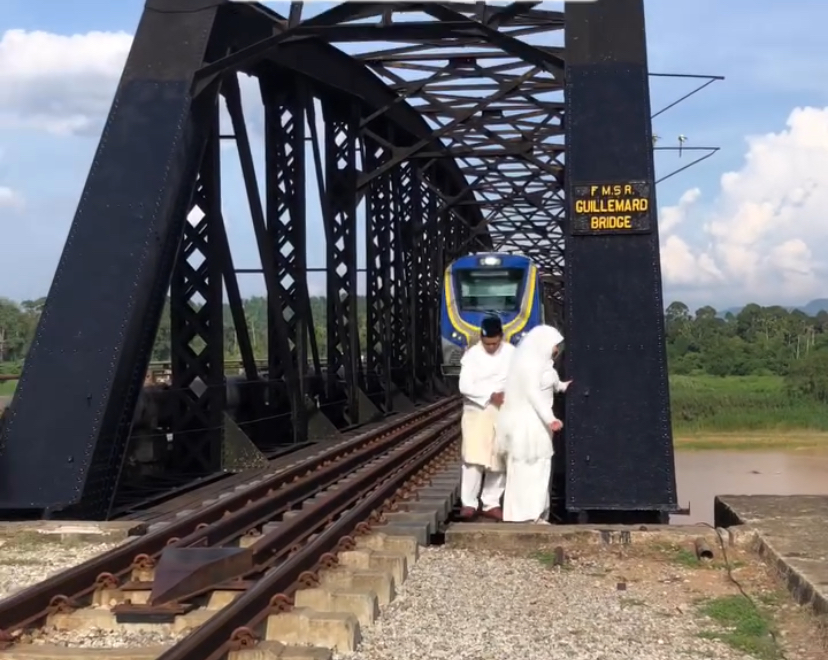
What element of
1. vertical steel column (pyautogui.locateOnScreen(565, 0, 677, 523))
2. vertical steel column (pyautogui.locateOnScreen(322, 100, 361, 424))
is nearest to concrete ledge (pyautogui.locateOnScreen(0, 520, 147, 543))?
vertical steel column (pyautogui.locateOnScreen(565, 0, 677, 523))

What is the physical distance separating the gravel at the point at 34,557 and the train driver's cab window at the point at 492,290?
15926 mm

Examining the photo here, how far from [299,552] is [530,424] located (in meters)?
2.57

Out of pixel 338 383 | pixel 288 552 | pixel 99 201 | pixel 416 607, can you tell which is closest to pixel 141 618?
pixel 416 607

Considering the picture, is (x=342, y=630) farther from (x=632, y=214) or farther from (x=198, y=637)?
(x=632, y=214)

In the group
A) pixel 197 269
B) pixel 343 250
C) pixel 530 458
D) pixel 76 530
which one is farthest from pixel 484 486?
pixel 343 250

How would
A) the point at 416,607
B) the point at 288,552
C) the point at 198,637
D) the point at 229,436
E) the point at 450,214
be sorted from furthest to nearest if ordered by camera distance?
the point at 450,214
the point at 229,436
the point at 288,552
the point at 416,607
the point at 198,637

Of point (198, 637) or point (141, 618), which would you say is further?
point (141, 618)

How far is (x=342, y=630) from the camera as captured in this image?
5.29 meters

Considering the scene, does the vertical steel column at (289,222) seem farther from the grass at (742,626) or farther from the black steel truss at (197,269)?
the grass at (742,626)

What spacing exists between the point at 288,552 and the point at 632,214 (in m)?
4.30

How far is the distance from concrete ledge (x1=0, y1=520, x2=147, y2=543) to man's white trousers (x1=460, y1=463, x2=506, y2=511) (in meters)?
2.77

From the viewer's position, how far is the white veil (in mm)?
8617

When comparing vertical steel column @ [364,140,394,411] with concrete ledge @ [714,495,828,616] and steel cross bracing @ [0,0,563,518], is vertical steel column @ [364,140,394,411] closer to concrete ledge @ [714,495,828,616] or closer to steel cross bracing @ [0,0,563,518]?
steel cross bracing @ [0,0,563,518]

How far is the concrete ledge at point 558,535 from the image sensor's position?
7.92 m
